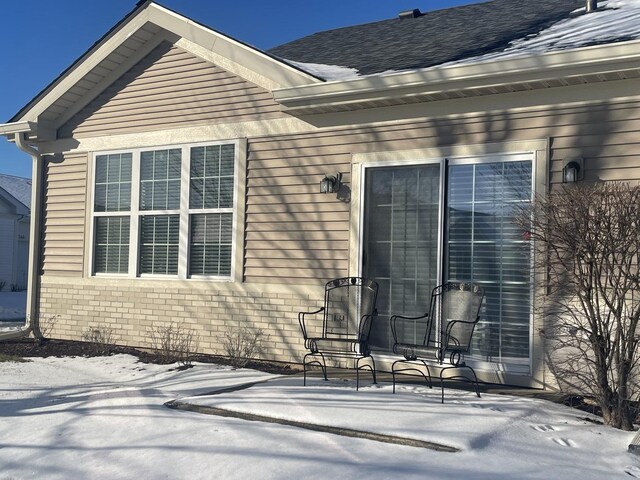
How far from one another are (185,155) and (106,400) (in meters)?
3.62

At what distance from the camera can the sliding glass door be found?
239 inches

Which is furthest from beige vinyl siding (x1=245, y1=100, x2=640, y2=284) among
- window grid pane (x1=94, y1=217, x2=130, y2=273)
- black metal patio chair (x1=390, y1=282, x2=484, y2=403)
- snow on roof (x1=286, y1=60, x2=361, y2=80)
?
window grid pane (x1=94, y1=217, x2=130, y2=273)

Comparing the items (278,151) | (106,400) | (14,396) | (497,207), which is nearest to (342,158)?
(278,151)

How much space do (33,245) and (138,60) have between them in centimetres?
304

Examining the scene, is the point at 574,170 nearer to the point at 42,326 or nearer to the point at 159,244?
the point at 159,244

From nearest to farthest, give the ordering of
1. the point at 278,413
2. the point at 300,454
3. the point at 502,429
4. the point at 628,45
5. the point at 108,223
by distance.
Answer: the point at 300,454, the point at 502,429, the point at 278,413, the point at 628,45, the point at 108,223

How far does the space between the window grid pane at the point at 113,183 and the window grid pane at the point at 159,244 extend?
45 cm

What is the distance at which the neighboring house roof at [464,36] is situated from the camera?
21.6ft

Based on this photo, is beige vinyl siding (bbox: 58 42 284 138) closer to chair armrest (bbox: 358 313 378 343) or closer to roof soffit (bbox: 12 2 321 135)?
roof soffit (bbox: 12 2 321 135)

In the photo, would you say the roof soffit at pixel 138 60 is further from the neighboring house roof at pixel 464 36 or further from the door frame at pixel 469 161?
the door frame at pixel 469 161

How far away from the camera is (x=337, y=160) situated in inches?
278

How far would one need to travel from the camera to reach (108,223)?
881 centimetres

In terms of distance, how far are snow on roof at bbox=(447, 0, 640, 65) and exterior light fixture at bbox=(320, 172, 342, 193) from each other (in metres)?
1.65

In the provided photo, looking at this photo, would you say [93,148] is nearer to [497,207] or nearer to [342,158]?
[342,158]
